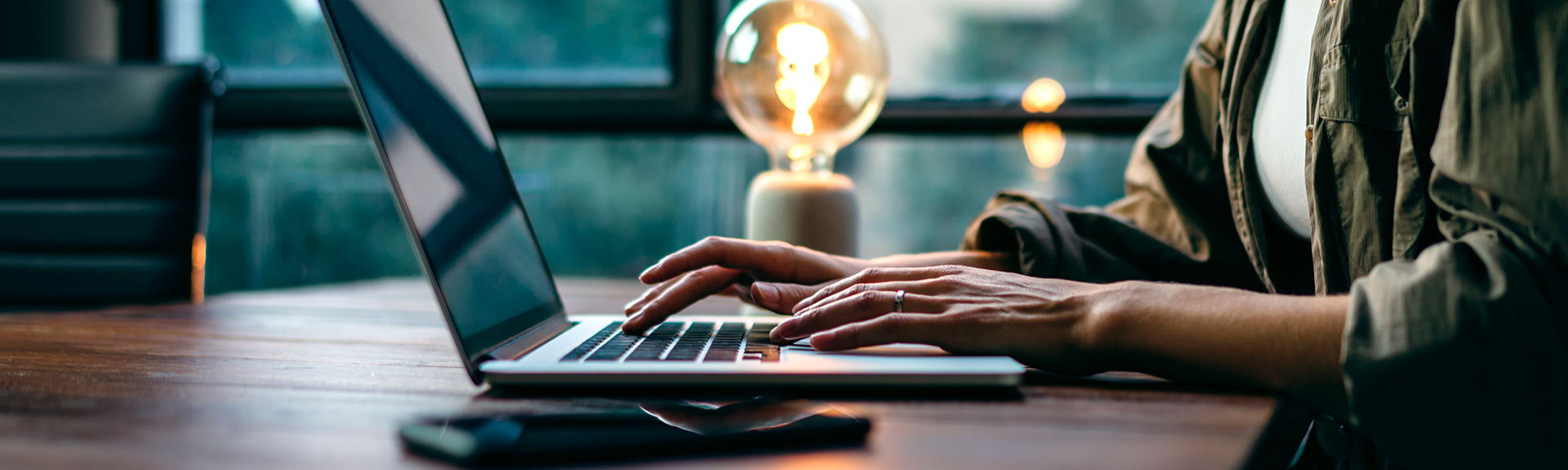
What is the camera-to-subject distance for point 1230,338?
46cm

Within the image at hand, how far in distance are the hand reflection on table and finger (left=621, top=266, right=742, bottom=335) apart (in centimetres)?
25

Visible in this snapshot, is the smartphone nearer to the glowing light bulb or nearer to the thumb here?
the thumb

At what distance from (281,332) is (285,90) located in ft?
4.70

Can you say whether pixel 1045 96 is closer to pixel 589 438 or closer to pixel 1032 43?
pixel 1032 43

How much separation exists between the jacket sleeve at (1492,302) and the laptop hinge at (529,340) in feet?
1.44

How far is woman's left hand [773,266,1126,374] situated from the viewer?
1.63 ft

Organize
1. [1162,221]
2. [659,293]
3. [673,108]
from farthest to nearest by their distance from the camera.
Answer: [673,108]
[1162,221]
[659,293]

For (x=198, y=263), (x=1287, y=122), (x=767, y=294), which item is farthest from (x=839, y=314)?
(x=198, y=263)

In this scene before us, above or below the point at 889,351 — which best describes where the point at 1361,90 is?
above

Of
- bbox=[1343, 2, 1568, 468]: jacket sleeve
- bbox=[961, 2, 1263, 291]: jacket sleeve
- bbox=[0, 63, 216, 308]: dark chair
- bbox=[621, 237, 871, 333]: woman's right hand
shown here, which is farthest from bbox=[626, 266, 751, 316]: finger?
bbox=[0, 63, 216, 308]: dark chair

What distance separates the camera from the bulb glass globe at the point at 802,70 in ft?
3.28

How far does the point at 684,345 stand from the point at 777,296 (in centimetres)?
14

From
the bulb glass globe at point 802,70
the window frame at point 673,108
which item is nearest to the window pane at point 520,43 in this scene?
the window frame at point 673,108

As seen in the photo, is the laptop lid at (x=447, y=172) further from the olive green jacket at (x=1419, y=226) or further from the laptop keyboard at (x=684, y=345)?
the olive green jacket at (x=1419, y=226)
